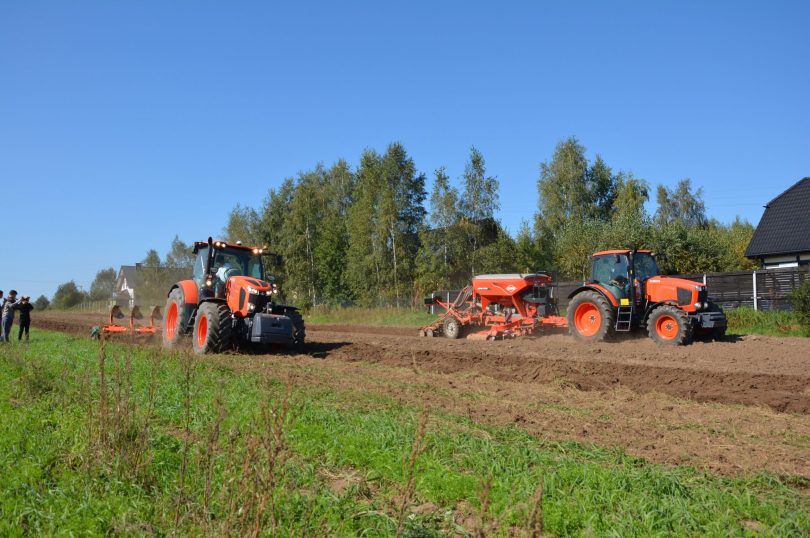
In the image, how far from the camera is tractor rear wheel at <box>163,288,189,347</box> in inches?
490

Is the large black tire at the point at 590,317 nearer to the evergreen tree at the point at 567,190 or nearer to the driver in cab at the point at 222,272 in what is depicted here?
the driver in cab at the point at 222,272

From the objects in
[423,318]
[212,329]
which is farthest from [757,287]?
[212,329]

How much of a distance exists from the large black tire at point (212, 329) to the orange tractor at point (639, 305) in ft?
27.6

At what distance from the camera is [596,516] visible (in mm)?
3580

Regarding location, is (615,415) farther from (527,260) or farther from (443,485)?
(527,260)

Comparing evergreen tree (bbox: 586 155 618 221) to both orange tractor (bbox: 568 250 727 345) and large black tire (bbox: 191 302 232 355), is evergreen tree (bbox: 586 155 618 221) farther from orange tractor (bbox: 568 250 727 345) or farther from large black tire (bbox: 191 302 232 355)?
large black tire (bbox: 191 302 232 355)

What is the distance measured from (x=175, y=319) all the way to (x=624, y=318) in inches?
416

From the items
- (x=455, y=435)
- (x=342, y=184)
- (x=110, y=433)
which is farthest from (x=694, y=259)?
(x=110, y=433)

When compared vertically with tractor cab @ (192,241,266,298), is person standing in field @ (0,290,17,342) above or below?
below

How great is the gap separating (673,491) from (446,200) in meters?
28.6

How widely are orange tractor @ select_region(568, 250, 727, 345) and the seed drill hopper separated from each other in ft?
2.85

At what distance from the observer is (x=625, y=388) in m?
8.39

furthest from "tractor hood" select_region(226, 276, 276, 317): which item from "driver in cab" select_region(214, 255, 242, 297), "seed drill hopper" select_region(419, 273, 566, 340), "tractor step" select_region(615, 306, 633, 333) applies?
"tractor step" select_region(615, 306, 633, 333)

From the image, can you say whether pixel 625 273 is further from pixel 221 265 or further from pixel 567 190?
pixel 567 190
